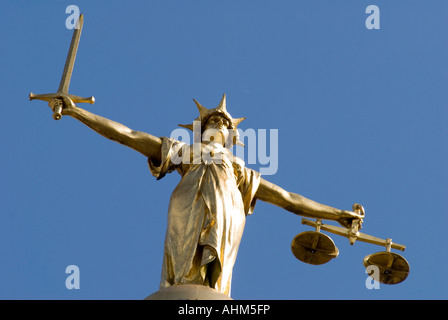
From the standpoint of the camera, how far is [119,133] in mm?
18750

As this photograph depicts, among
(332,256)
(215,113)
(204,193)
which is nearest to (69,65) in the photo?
(215,113)

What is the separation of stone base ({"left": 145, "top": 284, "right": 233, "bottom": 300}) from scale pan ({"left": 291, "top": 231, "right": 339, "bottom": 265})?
326cm

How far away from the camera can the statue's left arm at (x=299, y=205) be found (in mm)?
19641

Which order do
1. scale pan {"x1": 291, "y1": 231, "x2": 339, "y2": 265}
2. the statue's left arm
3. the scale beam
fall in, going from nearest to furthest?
scale pan {"x1": 291, "y1": 231, "x2": 339, "y2": 265}, the statue's left arm, the scale beam

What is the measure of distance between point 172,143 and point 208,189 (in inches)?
50.1

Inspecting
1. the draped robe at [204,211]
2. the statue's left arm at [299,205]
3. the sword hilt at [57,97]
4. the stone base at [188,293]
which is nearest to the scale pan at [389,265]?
the statue's left arm at [299,205]

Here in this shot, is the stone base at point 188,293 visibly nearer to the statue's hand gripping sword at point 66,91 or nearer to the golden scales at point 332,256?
the golden scales at point 332,256

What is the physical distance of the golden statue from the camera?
17375mm

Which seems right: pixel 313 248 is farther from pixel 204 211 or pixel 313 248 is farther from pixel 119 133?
pixel 119 133

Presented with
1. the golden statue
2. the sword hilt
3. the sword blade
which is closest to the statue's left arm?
the golden statue

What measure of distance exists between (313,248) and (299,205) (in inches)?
30.8

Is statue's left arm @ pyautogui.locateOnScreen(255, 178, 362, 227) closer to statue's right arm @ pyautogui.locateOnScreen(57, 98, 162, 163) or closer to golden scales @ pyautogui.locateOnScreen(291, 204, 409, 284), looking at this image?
golden scales @ pyautogui.locateOnScreen(291, 204, 409, 284)

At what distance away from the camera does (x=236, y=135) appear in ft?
65.1
